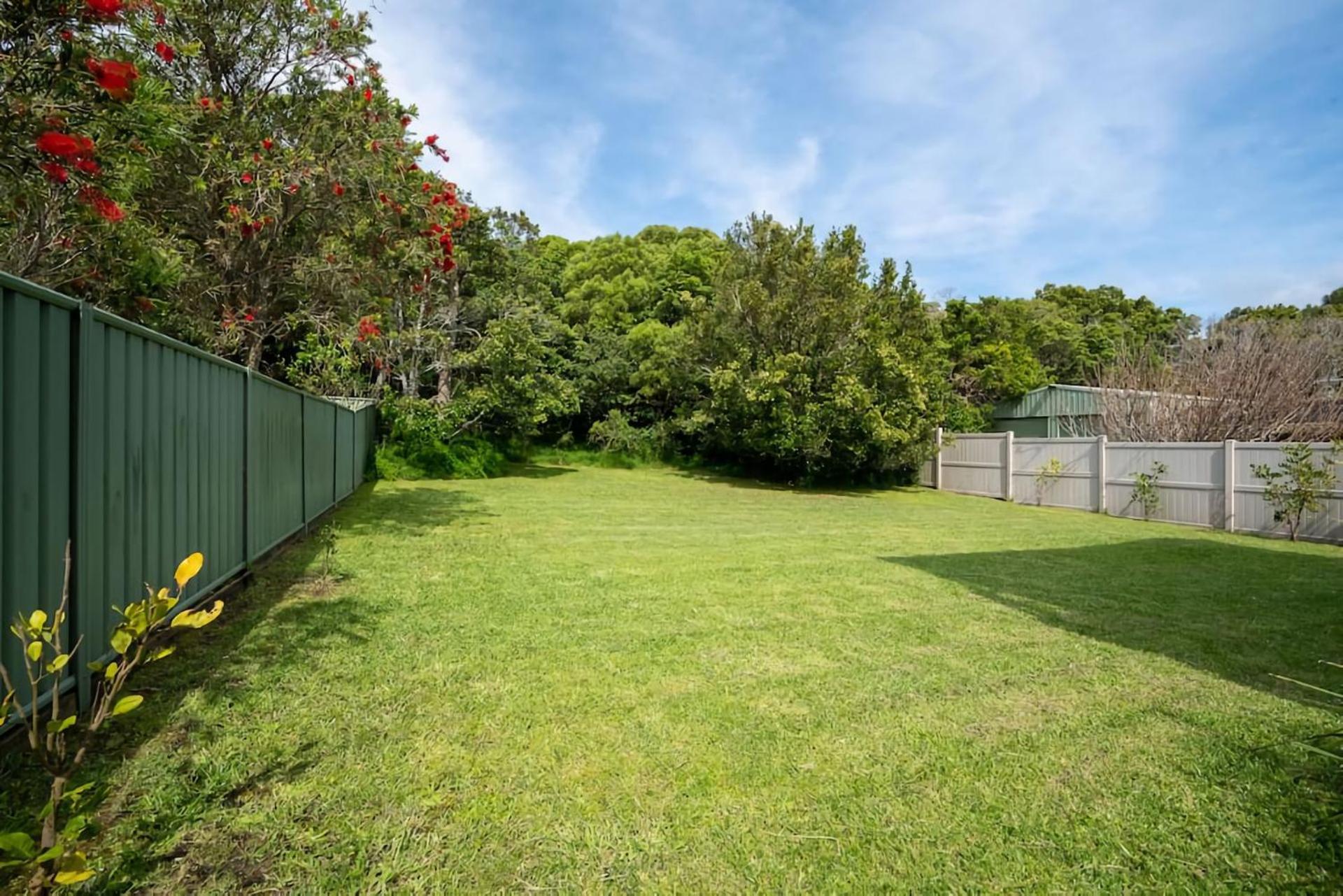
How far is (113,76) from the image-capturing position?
2.98m

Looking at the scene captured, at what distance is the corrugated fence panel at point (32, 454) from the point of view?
197cm

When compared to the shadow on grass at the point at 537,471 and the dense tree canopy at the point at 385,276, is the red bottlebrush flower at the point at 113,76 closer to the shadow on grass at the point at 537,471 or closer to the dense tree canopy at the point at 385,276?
the dense tree canopy at the point at 385,276

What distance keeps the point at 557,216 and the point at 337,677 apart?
27.9 meters

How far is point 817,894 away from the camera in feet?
5.42

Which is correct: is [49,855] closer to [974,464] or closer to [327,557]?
[327,557]

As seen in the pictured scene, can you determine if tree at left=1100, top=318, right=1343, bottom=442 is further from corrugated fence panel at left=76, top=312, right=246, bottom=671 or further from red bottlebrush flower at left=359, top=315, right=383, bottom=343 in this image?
corrugated fence panel at left=76, top=312, right=246, bottom=671

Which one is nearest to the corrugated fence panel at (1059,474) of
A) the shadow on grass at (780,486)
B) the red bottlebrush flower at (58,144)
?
the shadow on grass at (780,486)

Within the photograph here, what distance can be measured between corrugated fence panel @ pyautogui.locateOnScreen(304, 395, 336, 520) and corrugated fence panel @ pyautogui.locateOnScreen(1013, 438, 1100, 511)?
13098mm

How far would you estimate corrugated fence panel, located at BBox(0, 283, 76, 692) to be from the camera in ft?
6.45

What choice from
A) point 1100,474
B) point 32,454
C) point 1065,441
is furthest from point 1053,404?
point 32,454

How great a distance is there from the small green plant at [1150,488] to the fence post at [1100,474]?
66 cm

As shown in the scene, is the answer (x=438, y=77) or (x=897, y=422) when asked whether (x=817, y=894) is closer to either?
(x=438, y=77)

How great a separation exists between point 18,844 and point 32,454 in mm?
1443

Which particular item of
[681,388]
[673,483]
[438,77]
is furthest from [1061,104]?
[681,388]
